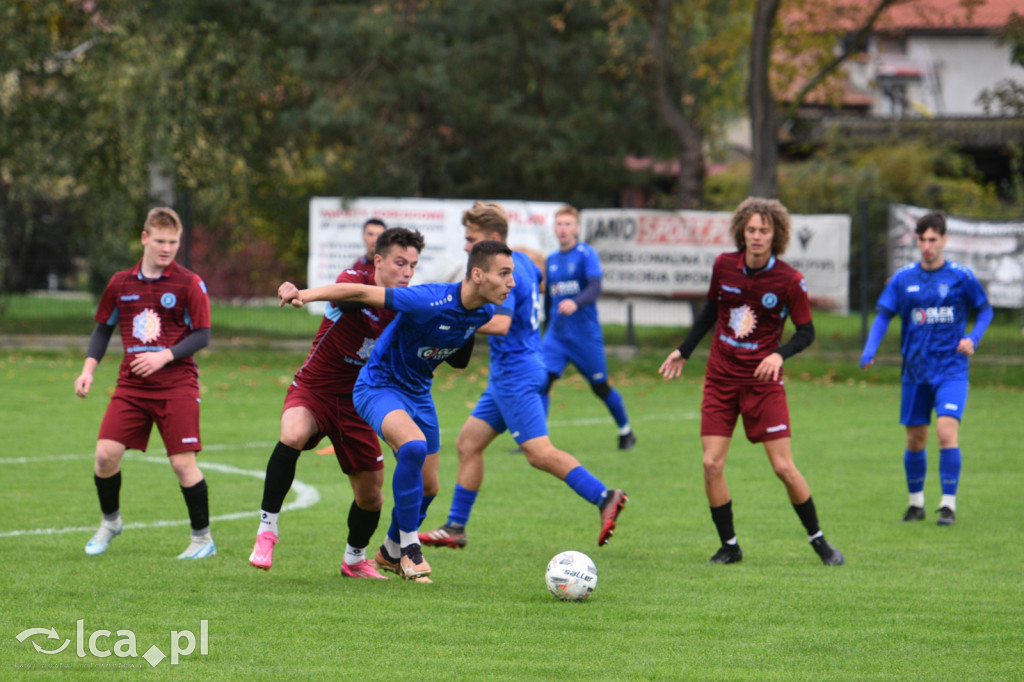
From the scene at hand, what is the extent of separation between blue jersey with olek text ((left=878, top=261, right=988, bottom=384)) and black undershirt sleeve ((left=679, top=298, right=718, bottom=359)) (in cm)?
193

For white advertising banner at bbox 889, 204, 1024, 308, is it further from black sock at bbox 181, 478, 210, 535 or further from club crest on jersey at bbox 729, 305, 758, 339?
black sock at bbox 181, 478, 210, 535

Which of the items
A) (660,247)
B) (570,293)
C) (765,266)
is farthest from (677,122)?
(765,266)

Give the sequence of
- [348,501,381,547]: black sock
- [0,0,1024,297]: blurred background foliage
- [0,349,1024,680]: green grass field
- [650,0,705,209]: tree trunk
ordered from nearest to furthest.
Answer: [0,349,1024,680]: green grass field → [348,501,381,547]: black sock → [0,0,1024,297]: blurred background foliage → [650,0,705,209]: tree trunk

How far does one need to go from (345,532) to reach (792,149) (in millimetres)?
30612

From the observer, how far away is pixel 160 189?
2341 cm

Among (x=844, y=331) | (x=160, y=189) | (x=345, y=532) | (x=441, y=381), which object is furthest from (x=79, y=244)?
(x=345, y=532)

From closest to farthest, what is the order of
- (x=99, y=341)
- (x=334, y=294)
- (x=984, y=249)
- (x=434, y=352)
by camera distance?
(x=334, y=294)
(x=434, y=352)
(x=99, y=341)
(x=984, y=249)

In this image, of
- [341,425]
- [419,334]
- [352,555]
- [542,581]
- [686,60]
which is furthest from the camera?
[686,60]

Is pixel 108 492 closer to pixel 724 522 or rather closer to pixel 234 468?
pixel 234 468

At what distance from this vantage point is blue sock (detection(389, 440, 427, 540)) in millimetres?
6129

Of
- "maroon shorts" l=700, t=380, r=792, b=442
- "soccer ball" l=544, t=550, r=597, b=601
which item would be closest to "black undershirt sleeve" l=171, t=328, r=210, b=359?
"soccer ball" l=544, t=550, r=597, b=601

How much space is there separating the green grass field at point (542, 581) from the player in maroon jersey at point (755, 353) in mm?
376

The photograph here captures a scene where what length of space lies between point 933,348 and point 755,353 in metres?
2.29

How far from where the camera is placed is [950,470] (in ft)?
28.6
